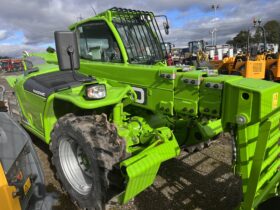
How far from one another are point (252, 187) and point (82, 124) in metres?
1.88

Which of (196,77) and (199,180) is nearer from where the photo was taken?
(196,77)

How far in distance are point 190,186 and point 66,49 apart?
241 cm

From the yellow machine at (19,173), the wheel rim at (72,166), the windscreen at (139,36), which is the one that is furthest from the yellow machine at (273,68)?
the yellow machine at (19,173)

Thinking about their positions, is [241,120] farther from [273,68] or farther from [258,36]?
[258,36]

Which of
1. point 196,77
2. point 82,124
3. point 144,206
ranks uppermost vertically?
point 196,77

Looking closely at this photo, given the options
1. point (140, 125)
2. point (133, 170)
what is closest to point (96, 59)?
point (140, 125)

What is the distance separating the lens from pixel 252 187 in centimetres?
261

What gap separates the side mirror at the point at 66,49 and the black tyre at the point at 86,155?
678 millimetres

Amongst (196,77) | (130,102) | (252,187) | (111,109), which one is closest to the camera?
(252,187)

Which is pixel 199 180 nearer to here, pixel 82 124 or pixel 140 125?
pixel 140 125

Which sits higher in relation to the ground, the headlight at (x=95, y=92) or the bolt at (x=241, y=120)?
the headlight at (x=95, y=92)

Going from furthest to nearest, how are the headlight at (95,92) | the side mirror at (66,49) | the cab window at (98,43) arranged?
the cab window at (98,43) → the headlight at (95,92) → the side mirror at (66,49)

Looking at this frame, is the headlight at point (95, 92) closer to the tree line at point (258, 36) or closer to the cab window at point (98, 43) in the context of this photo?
the cab window at point (98, 43)

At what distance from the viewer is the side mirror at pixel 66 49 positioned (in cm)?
298
